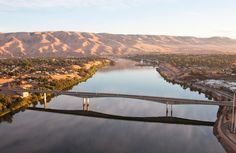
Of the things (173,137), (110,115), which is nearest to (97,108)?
(110,115)

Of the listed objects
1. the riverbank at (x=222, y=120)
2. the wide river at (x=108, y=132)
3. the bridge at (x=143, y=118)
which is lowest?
the wide river at (x=108, y=132)

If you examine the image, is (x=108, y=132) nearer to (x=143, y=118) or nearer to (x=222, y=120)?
(x=143, y=118)

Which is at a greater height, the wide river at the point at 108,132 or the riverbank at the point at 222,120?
the riverbank at the point at 222,120

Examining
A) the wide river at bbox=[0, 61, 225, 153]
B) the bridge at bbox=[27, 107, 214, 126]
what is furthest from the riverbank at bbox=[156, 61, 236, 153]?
the bridge at bbox=[27, 107, 214, 126]

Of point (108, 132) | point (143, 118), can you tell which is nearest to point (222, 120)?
point (143, 118)

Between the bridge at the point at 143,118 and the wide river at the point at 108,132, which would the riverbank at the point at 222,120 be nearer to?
the wide river at the point at 108,132

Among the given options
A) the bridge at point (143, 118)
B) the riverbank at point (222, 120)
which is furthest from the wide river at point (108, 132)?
the bridge at point (143, 118)

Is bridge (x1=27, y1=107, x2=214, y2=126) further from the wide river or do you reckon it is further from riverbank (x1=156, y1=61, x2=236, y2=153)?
riverbank (x1=156, y1=61, x2=236, y2=153)

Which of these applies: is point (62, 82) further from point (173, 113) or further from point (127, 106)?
point (173, 113)
